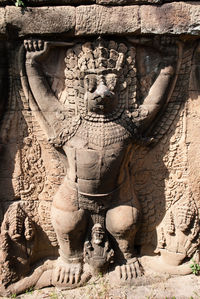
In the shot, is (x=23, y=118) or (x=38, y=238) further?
(x=38, y=238)

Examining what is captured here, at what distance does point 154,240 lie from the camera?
12.6 feet

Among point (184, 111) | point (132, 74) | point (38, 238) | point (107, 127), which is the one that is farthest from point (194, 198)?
point (38, 238)

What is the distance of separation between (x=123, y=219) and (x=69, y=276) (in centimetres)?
107

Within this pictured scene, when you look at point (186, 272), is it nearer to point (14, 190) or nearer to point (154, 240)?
point (154, 240)

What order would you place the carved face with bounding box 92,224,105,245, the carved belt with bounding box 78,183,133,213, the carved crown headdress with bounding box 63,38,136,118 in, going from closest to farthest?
1. the carved crown headdress with bounding box 63,38,136,118
2. the carved belt with bounding box 78,183,133,213
3. the carved face with bounding box 92,224,105,245

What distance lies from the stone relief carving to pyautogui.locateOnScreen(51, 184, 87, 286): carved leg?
1 cm

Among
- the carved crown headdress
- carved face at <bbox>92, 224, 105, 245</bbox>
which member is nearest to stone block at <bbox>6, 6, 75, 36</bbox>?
the carved crown headdress

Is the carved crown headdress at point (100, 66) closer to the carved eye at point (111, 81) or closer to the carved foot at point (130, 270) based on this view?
the carved eye at point (111, 81)

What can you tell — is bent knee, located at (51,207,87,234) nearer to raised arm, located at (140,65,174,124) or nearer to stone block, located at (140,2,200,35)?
raised arm, located at (140,65,174,124)

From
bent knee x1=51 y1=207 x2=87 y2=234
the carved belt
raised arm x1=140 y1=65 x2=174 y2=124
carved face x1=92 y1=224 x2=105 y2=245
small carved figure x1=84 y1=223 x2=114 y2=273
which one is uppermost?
raised arm x1=140 y1=65 x2=174 y2=124

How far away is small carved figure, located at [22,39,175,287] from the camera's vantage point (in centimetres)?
318

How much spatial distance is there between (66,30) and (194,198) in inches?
104

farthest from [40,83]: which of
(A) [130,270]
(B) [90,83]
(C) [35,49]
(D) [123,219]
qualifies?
(A) [130,270]

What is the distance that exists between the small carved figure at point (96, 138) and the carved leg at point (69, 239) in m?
0.01
